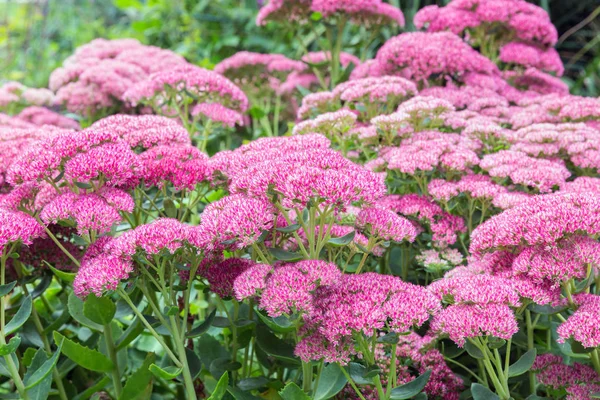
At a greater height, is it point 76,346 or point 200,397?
point 76,346

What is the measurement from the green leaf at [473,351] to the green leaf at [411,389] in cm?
11

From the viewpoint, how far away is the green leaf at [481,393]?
154 cm

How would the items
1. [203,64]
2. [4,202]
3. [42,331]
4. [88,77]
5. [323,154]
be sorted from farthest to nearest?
[203,64] → [88,77] → [42,331] → [4,202] → [323,154]

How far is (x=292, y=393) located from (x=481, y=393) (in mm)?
489

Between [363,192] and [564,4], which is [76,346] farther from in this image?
[564,4]

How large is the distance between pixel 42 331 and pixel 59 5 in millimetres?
7860

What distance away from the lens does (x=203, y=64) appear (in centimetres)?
441

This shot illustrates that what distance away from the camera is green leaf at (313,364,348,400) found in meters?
1.60

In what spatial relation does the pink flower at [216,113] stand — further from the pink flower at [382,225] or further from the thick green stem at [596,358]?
the thick green stem at [596,358]

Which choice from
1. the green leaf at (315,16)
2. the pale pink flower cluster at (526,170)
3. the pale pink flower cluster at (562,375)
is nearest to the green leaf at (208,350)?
the pale pink flower cluster at (562,375)

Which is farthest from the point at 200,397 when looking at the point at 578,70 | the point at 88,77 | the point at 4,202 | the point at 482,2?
the point at 578,70

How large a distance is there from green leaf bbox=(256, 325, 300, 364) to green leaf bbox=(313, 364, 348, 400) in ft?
0.28

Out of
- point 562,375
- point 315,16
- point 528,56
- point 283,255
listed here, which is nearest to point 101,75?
point 315,16

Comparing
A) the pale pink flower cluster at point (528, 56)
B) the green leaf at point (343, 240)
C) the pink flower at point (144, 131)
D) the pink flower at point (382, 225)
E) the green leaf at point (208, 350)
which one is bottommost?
the green leaf at point (208, 350)
